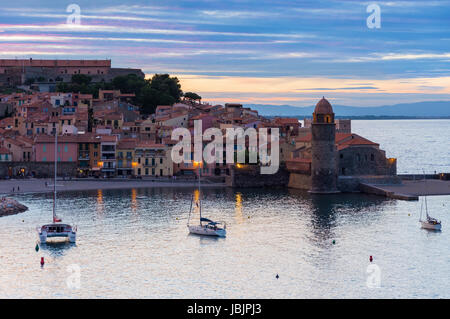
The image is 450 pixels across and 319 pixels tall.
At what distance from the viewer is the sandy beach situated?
247 feet

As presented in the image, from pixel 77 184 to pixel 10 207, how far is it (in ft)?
62.1

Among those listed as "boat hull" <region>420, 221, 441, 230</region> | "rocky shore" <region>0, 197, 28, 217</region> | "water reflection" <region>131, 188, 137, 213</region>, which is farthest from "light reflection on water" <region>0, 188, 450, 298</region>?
"rocky shore" <region>0, 197, 28, 217</region>

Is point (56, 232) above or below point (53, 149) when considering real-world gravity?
below

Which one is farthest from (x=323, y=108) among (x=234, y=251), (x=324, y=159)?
(x=234, y=251)

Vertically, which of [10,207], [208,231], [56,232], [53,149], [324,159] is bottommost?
[208,231]

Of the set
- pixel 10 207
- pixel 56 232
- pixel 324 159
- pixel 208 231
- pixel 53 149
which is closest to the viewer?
pixel 56 232

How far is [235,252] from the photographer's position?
45688 mm

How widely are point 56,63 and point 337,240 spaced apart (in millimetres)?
119323

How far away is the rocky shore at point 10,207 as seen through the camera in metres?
59.7

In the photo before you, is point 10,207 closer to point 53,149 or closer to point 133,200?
point 133,200

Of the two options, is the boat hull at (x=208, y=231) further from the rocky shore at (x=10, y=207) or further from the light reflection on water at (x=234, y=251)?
the rocky shore at (x=10, y=207)

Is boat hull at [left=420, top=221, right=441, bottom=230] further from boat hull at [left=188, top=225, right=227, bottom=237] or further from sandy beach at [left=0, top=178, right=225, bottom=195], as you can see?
sandy beach at [left=0, top=178, right=225, bottom=195]

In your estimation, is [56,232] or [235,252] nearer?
[235,252]

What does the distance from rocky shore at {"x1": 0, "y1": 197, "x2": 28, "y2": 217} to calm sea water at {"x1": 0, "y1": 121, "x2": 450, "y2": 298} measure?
3.24 ft
